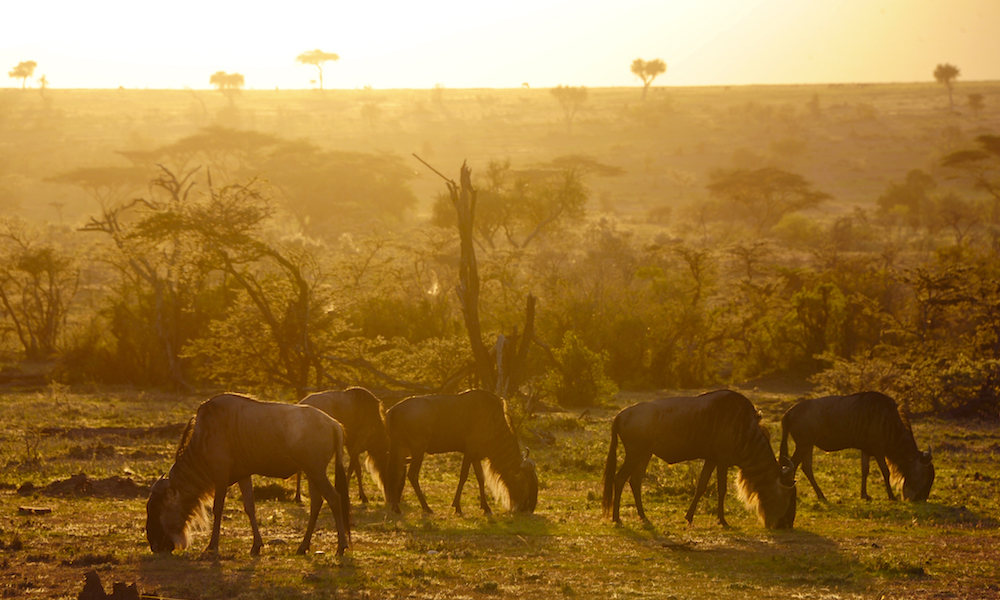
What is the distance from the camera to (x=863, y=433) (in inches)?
558

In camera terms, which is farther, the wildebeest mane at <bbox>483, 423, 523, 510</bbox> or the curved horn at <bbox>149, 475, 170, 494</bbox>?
the wildebeest mane at <bbox>483, 423, 523, 510</bbox>

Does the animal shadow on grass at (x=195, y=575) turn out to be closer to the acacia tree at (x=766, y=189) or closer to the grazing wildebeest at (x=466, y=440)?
the grazing wildebeest at (x=466, y=440)

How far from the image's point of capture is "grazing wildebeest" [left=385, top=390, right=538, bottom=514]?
12500 millimetres

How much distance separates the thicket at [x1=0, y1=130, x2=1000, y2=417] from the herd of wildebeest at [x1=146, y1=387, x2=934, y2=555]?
7.38 m

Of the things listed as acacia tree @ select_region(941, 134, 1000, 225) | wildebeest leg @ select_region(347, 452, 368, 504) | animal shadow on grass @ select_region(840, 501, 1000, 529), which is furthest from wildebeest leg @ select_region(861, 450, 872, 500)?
acacia tree @ select_region(941, 134, 1000, 225)

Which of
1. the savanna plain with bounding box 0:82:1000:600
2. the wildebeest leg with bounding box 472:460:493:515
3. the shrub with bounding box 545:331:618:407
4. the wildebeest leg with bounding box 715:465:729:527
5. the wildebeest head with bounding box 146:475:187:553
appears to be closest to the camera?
the savanna plain with bounding box 0:82:1000:600

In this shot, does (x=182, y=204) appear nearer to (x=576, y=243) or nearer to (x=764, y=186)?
(x=576, y=243)

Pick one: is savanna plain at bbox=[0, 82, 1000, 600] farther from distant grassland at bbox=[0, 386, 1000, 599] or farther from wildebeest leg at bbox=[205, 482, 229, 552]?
wildebeest leg at bbox=[205, 482, 229, 552]

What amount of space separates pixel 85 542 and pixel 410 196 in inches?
2155

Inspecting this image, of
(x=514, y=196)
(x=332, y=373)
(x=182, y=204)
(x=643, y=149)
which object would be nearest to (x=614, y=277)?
(x=514, y=196)

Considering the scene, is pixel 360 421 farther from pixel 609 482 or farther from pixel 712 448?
pixel 712 448

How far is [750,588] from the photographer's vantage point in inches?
333

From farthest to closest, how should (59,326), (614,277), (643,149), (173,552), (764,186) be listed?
(643,149) → (764,186) → (614,277) → (59,326) → (173,552)

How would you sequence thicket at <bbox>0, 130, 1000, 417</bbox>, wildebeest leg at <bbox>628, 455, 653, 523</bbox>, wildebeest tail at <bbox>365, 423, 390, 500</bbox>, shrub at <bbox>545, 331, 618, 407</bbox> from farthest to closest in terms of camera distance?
shrub at <bbox>545, 331, 618, 407</bbox> → thicket at <bbox>0, 130, 1000, 417</bbox> → wildebeest tail at <bbox>365, 423, 390, 500</bbox> → wildebeest leg at <bbox>628, 455, 653, 523</bbox>
